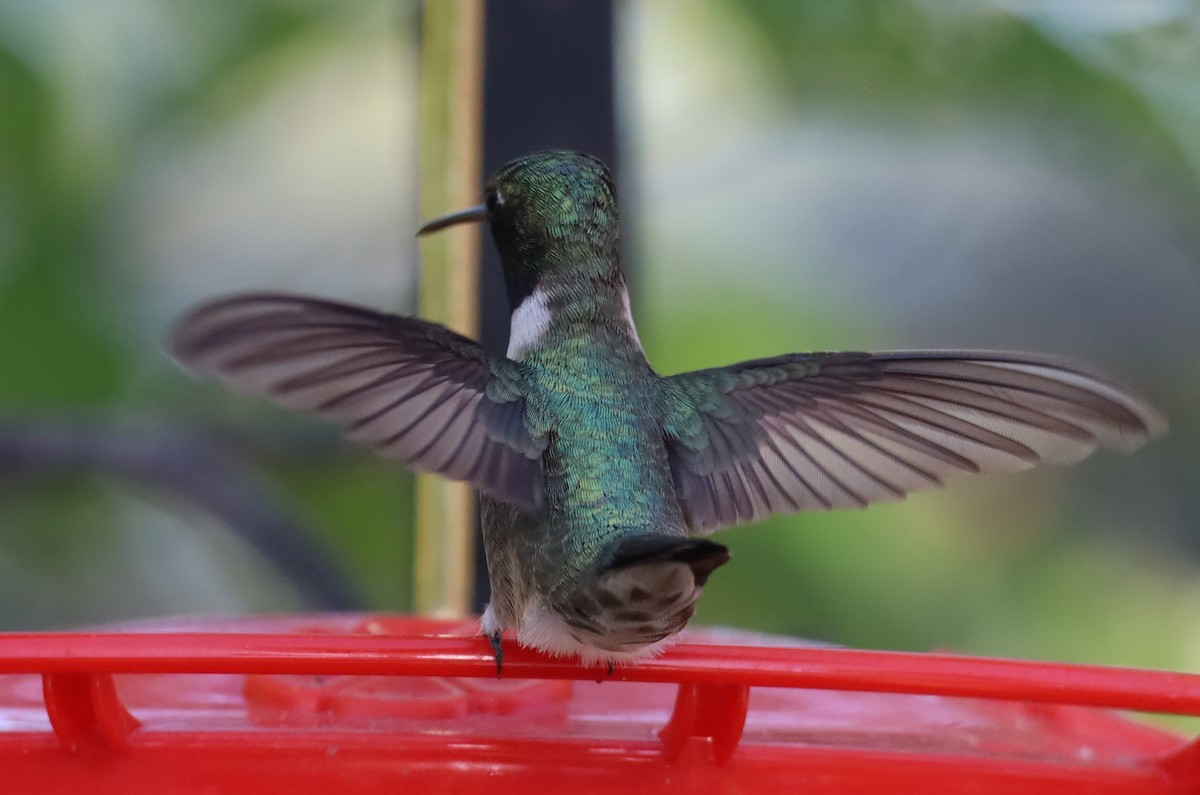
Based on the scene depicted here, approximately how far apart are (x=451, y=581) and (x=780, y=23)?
238 cm

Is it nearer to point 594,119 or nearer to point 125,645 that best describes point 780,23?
point 594,119

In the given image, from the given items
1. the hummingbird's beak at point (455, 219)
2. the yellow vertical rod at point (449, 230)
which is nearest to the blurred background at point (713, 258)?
the yellow vertical rod at point (449, 230)

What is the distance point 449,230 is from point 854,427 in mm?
1036

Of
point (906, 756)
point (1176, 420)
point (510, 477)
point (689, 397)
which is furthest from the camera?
point (1176, 420)

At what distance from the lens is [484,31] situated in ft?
8.89

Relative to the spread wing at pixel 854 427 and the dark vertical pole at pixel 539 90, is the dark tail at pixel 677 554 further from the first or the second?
the dark vertical pole at pixel 539 90

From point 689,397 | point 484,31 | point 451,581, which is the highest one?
point 484,31

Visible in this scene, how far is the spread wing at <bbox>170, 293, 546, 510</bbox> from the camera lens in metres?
1.13

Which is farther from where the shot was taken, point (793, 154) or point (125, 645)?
point (793, 154)

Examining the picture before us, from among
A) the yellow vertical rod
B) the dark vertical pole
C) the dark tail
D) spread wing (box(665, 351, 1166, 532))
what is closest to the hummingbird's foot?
the dark tail

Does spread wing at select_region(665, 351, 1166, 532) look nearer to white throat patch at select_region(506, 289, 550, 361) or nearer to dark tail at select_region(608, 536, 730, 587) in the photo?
white throat patch at select_region(506, 289, 550, 361)

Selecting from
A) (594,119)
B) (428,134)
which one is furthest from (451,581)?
(594,119)

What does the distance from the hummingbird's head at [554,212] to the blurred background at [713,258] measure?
1.82 m

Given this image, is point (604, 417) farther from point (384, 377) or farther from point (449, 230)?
point (449, 230)
